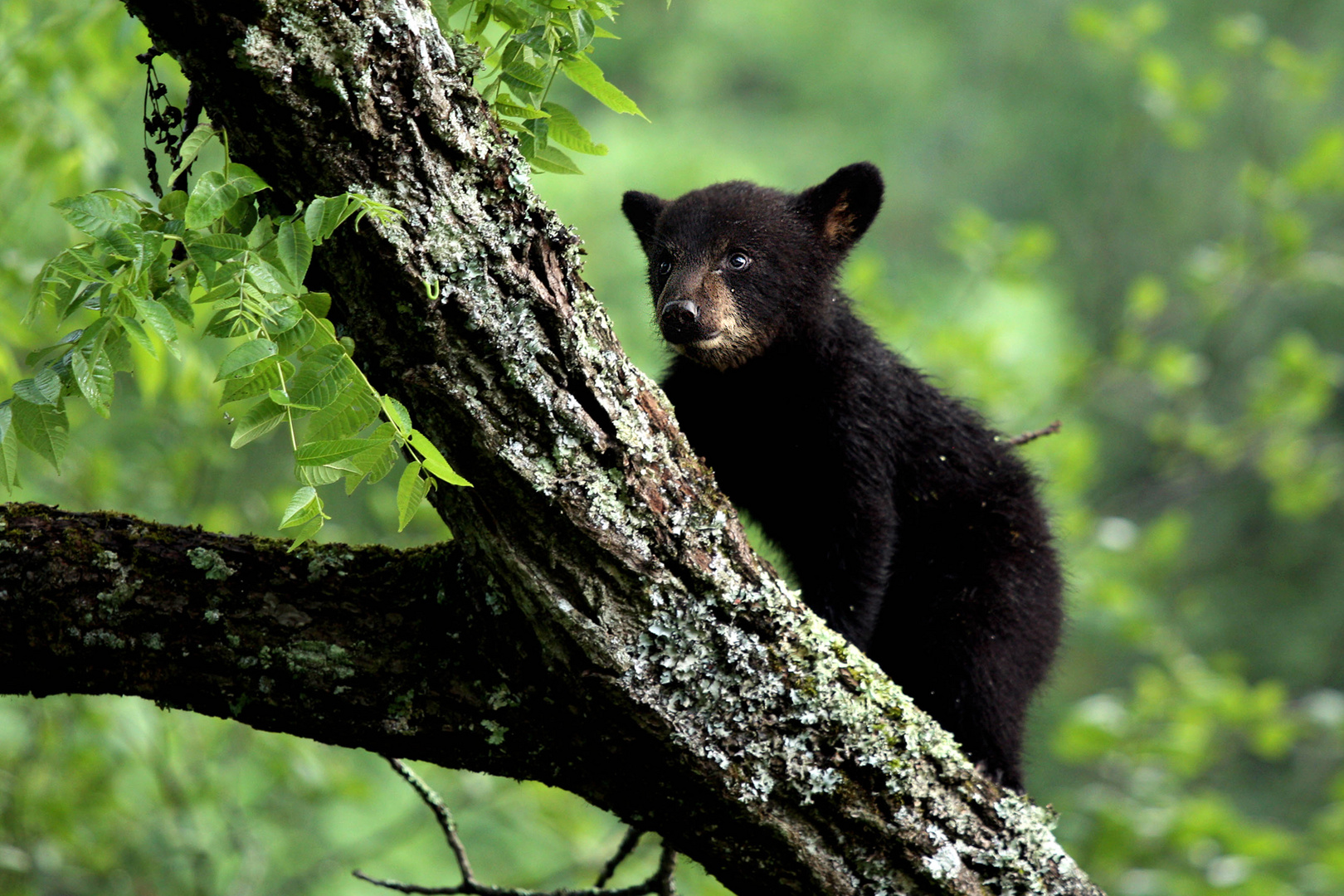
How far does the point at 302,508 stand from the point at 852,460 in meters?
2.40

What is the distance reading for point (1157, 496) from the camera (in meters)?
9.97

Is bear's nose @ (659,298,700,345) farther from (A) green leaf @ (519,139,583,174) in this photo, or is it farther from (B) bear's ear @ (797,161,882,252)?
(A) green leaf @ (519,139,583,174)

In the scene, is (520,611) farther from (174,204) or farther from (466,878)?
(466,878)

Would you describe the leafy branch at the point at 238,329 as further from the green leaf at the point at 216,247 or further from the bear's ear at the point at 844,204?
the bear's ear at the point at 844,204

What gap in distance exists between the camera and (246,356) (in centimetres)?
159

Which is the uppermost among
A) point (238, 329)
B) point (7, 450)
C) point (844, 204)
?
point (844, 204)

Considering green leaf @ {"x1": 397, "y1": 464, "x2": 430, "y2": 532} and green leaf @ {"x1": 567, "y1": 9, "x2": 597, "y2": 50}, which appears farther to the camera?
green leaf @ {"x1": 567, "y1": 9, "x2": 597, "y2": 50}

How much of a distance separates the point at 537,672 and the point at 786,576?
81.1 inches

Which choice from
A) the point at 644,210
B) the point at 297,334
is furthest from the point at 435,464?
the point at 644,210

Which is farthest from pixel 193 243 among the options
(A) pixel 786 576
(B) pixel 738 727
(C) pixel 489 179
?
(A) pixel 786 576

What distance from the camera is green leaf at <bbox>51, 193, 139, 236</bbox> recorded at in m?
1.72

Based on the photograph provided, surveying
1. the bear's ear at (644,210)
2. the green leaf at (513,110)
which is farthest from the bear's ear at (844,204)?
the green leaf at (513,110)

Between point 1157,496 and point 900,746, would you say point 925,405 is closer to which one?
point 900,746

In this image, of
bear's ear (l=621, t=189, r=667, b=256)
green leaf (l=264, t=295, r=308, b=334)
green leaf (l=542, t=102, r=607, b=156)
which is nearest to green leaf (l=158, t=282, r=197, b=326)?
green leaf (l=264, t=295, r=308, b=334)
